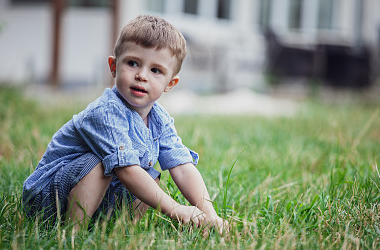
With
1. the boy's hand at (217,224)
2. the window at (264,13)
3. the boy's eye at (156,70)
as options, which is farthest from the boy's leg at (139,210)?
the window at (264,13)

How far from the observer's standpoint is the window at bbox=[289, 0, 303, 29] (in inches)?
518

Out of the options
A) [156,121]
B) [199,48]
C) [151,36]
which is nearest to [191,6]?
[199,48]

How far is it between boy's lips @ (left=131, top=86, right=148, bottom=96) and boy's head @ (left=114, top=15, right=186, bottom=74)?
0.15m

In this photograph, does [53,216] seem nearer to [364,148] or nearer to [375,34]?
[364,148]

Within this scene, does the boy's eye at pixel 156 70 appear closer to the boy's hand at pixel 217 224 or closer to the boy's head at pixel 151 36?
the boy's head at pixel 151 36

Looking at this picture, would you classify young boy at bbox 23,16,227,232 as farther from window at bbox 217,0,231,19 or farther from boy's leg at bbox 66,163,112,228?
window at bbox 217,0,231,19

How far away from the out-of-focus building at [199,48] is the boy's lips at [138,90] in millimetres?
7730

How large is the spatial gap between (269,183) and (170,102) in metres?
4.94

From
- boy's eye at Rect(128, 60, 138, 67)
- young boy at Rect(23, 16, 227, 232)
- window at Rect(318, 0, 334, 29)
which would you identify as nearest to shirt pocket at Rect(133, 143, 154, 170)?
young boy at Rect(23, 16, 227, 232)

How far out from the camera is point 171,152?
1894 mm

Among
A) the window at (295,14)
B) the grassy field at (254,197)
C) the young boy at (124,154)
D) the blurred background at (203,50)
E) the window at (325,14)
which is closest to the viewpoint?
the grassy field at (254,197)

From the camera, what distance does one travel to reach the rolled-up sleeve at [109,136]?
1.65m

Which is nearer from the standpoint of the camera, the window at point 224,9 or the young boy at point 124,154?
the young boy at point 124,154

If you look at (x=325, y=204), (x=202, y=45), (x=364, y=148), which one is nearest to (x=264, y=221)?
(x=325, y=204)
